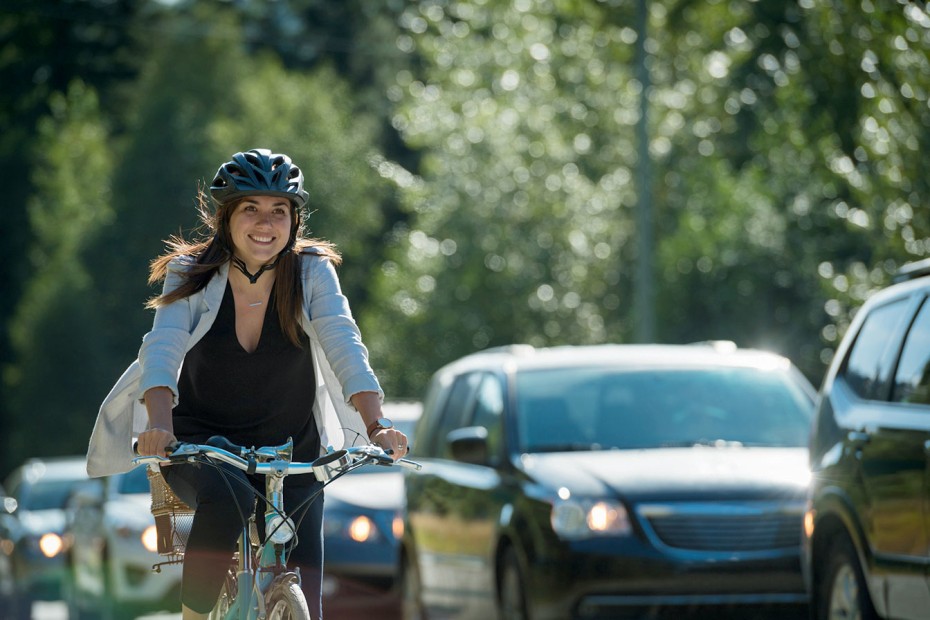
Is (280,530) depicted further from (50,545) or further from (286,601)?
(50,545)

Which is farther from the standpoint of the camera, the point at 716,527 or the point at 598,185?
the point at 598,185

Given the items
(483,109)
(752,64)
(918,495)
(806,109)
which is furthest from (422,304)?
(918,495)

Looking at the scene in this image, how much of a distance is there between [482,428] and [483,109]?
22023mm

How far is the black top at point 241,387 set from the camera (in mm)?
6059

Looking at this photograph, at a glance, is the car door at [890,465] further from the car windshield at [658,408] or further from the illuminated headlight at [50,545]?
the illuminated headlight at [50,545]

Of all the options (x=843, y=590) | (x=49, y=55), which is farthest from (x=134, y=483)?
(x=49, y=55)

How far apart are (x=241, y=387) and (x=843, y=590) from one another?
305 centimetres

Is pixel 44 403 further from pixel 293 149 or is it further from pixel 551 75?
pixel 551 75

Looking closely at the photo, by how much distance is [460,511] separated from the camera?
11.5 meters

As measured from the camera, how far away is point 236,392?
19.9 ft

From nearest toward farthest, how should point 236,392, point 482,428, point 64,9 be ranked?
point 236,392
point 482,428
point 64,9

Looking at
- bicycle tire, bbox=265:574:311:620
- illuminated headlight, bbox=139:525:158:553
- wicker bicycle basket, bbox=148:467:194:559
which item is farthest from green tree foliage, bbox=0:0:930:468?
bicycle tire, bbox=265:574:311:620

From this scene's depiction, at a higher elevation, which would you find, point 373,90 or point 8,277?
point 373,90

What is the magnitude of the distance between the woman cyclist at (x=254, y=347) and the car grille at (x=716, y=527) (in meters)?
3.78
